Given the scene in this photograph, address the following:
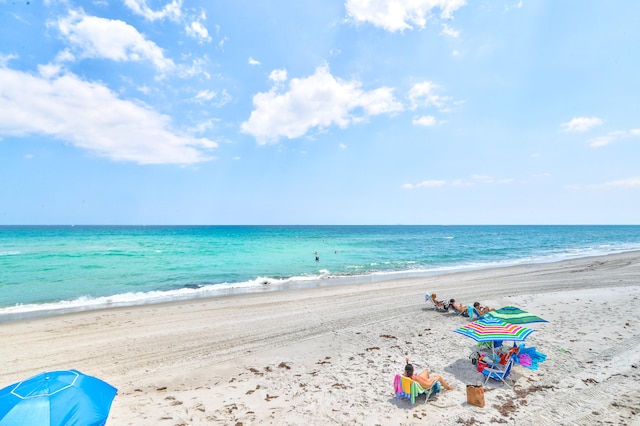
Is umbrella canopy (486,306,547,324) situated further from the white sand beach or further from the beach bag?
the beach bag

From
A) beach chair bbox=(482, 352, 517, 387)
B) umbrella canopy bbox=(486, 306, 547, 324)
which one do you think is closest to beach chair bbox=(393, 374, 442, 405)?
beach chair bbox=(482, 352, 517, 387)

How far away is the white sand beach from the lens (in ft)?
21.6

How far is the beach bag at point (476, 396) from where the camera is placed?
6.66 metres

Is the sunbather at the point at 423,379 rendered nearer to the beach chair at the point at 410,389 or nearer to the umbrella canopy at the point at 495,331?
the beach chair at the point at 410,389

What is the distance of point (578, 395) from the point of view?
22.8 ft

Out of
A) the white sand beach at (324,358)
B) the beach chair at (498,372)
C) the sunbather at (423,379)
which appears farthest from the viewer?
the beach chair at (498,372)

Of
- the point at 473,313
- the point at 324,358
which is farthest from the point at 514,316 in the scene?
the point at 324,358

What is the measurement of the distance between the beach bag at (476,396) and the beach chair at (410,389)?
625 millimetres

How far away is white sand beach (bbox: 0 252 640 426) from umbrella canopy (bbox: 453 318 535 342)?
43.8 inches

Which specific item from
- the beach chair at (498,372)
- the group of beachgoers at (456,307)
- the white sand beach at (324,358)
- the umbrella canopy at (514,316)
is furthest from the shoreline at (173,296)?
the beach chair at (498,372)

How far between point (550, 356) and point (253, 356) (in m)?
8.55

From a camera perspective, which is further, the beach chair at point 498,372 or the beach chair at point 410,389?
the beach chair at point 498,372

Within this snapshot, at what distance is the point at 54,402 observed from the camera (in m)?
4.23

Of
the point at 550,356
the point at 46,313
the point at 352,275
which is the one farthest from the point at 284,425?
the point at 352,275
